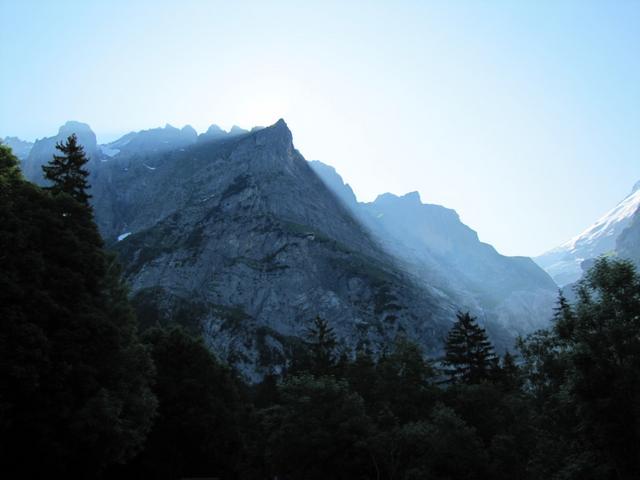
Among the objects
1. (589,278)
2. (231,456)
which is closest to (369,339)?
(231,456)

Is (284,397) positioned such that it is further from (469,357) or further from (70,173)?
(70,173)

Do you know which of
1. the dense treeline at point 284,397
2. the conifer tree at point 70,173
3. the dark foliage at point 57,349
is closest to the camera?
the dark foliage at point 57,349

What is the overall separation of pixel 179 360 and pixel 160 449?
395 inches

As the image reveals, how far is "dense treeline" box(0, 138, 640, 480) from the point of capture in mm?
32000

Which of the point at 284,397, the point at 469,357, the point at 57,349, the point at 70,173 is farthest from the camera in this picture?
the point at 469,357

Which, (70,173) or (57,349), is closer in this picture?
(57,349)

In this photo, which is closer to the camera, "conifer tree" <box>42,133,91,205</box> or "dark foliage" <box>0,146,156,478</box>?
"dark foliage" <box>0,146,156,478</box>

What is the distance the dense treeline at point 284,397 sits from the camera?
105 ft

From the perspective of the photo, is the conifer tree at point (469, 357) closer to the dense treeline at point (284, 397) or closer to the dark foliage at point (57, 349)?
the dense treeline at point (284, 397)

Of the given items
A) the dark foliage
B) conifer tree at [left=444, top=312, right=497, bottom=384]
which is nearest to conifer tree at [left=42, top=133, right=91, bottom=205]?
the dark foliage

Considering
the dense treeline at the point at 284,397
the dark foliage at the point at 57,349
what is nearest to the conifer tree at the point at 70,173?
the dense treeline at the point at 284,397

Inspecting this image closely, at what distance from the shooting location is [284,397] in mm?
51125

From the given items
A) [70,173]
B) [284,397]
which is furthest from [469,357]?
[70,173]

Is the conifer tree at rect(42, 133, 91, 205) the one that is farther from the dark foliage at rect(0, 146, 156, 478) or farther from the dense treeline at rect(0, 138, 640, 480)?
the dark foliage at rect(0, 146, 156, 478)
